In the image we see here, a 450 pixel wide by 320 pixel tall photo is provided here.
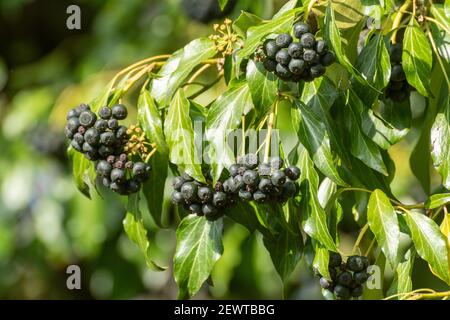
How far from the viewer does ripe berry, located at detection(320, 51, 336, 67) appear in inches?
76.2

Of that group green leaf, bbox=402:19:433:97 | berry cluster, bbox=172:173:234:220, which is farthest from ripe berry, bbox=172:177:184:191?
green leaf, bbox=402:19:433:97

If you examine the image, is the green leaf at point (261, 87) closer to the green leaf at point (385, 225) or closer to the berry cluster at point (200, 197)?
the berry cluster at point (200, 197)

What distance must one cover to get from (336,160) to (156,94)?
0.43 meters

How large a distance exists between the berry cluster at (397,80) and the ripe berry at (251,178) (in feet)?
1.59

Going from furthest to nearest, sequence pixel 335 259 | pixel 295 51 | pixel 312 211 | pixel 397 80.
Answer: pixel 397 80, pixel 335 259, pixel 312 211, pixel 295 51

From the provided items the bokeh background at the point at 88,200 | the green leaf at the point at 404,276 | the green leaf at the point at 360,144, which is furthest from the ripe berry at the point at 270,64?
Result: the bokeh background at the point at 88,200

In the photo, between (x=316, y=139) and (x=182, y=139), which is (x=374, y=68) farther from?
(x=182, y=139)

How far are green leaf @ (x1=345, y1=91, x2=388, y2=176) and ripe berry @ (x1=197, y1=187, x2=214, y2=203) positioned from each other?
319 millimetres

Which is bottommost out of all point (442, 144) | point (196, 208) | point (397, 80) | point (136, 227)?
point (136, 227)

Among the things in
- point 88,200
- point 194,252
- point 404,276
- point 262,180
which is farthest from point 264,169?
point 88,200

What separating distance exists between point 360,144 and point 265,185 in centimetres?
29

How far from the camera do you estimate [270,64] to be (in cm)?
195
